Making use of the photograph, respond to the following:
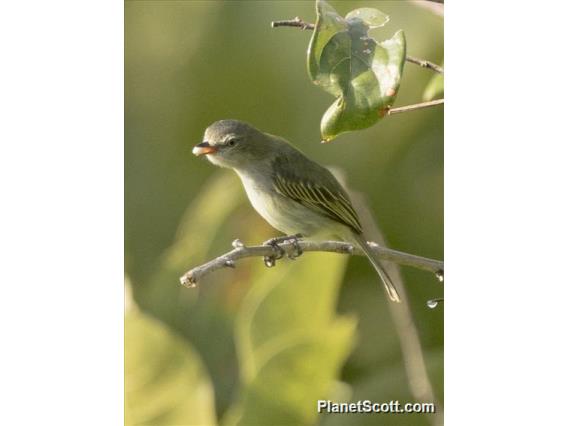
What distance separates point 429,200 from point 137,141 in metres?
0.85

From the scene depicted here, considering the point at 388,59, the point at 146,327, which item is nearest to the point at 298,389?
the point at 146,327

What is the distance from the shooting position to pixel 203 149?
2506 mm

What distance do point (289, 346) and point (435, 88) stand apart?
0.83 meters

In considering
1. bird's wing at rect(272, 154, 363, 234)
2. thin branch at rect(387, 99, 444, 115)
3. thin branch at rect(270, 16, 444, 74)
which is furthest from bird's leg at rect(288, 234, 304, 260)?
thin branch at rect(270, 16, 444, 74)

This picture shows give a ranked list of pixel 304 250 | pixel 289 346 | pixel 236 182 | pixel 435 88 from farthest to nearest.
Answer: pixel 236 182
pixel 304 250
pixel 435 88
pixel 289 346

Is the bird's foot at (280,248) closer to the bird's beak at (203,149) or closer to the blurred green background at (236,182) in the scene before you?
the blurred green background at (236,182)

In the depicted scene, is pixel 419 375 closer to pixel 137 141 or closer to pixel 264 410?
pixel 264 410

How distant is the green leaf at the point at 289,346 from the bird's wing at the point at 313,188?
0.36m

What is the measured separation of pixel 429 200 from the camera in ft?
8.03

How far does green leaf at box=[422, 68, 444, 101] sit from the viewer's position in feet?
7.77

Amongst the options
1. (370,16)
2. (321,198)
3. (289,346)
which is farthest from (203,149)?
(289,346)

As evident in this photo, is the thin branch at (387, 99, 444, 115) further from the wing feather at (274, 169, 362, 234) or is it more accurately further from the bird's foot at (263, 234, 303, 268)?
the bird's foot at (263, 234, 303, 268)

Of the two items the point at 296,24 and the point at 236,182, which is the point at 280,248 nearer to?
the point at 236,182

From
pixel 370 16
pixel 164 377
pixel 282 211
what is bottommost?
pixel 164 377
